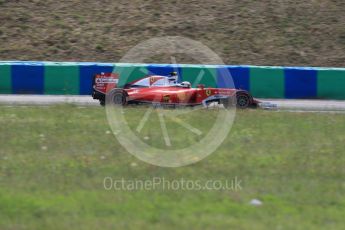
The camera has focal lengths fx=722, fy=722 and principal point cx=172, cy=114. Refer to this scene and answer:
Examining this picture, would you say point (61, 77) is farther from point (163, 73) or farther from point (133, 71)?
point (163, 73)

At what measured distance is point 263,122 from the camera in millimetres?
12477

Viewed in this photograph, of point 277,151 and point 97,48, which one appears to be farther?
point 97,48

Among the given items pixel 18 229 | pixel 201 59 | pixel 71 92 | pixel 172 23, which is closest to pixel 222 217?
pixel 18 229

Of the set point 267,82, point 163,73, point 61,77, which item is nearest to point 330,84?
point 267,82

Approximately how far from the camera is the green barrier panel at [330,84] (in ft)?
66.1

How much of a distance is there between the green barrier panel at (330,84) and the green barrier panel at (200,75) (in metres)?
2.99

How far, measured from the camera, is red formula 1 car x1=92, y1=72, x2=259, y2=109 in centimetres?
1605

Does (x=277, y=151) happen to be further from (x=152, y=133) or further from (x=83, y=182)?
(x=83, y=182)

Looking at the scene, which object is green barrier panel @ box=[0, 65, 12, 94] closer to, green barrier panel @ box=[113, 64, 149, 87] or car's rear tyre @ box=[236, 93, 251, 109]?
green barrier panel @ box=[113, 64, 149, 87]

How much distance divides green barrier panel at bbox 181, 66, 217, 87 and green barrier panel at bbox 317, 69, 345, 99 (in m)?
2.99

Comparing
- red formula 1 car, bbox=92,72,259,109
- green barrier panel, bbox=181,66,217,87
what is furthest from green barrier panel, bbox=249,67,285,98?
red formula 1 car, bbox=92,72,259,109

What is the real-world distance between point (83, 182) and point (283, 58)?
16814 millimetres

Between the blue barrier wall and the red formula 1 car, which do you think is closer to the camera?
the red formula 1 car

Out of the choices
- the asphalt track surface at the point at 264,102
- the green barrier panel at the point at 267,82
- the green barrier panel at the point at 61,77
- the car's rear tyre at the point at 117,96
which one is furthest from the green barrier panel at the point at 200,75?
the car's rear tyre at the point at 117,96
